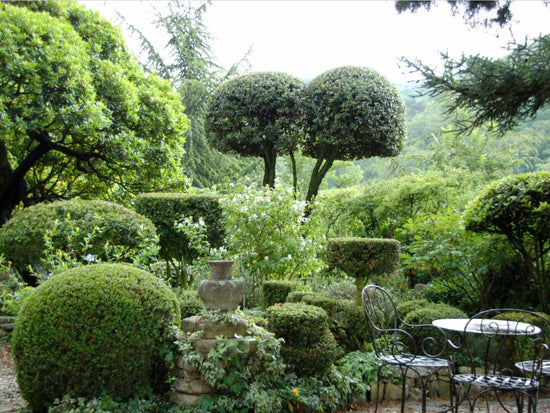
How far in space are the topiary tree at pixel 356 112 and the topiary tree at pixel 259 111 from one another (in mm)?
349

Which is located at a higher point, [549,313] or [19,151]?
[19,151]

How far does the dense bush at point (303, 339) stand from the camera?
13.3 feet

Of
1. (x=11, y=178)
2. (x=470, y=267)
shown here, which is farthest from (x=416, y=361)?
(x=11, y=178)

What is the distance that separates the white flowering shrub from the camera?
244 inches

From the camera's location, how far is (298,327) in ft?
13.3

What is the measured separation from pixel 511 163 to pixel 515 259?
Result: 11.7 metres

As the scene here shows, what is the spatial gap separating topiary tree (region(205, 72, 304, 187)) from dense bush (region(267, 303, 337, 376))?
18.3 feet

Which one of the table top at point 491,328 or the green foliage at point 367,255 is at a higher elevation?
the green foliage at point 367,255

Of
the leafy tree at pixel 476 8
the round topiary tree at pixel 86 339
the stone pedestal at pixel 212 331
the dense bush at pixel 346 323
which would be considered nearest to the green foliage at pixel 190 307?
the stone pedestal at pixel 212 331

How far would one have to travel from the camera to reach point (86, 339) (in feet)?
11.0

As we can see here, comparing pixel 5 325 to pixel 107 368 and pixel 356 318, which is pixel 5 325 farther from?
pixel 356 318

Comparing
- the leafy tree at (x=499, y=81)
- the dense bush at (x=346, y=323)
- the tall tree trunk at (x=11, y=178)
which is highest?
the leafy tree at (x=499, y=81)

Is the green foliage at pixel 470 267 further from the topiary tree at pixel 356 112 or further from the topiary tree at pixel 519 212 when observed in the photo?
the topiary tree at pixel 356 112

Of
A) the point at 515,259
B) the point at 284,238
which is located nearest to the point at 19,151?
the point at 284,238
